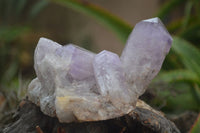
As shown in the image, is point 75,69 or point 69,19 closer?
point 75,69

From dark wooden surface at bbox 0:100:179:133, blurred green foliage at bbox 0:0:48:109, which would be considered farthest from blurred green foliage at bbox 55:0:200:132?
blurred green foliage at bbox 0:0:48:109

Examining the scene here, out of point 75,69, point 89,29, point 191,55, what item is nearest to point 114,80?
point 75,69

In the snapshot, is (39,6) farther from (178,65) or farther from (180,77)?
(180,77)

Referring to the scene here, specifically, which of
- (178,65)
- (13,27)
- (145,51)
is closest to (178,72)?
(178,65)

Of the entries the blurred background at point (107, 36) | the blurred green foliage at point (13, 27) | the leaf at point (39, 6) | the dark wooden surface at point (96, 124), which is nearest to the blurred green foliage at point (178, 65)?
the blurred background at point (107, 36)

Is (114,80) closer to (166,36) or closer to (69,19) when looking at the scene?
(166,36)

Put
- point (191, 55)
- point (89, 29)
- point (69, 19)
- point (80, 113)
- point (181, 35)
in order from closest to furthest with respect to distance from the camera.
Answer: point (80, 113), point (191, 55), point (181, 35), point (89, 29), point (69, 19)

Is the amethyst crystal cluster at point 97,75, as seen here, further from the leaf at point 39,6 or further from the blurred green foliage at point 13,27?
the leaf at point 39,6
